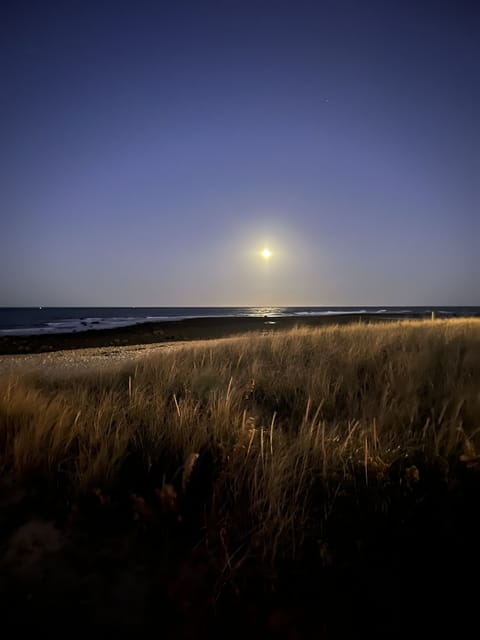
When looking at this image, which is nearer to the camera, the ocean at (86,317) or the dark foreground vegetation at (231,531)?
the dark foreground vegetation at (231,531)

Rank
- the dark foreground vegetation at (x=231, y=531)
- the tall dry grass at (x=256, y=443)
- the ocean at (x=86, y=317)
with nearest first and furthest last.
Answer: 1. the dark foreground vegetation at (x=231, y=531)
2. the tall dry grass at (x=256, y=443)
3. the ocean at (x=86, y=317)

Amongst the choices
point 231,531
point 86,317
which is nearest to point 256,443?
point 231,531

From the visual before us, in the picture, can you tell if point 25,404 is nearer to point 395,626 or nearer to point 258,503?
point 258,503

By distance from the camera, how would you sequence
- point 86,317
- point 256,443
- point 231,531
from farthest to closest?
point 86,317 → point 256,443 → point 231,531

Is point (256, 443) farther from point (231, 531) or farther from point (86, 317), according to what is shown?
point (86, 317)

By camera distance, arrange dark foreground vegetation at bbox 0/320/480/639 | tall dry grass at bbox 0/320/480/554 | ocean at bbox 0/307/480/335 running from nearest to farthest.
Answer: dark foreground vegetation at bbox 0/320/480/639 → tall dry grass at bbox 0/320/480/554 → ocean at bbox 0/307/480/335

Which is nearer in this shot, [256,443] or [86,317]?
[256,443]

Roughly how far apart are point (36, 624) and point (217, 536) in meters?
0.81

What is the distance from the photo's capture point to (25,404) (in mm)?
2904

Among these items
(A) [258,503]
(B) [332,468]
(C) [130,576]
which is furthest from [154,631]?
(B) [332,468]

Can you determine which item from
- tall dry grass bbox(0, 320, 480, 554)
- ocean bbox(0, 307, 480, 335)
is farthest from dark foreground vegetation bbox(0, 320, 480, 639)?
ocean bbox(0, 307, 480, 335)

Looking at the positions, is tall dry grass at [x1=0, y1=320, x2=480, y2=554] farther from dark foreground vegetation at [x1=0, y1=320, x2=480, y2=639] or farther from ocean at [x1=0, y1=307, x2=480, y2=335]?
ocean at [x1=0, y1=307, x2=480, y2=335]

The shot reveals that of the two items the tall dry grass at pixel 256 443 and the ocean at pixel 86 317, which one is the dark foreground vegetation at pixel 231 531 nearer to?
the tall dry grass at pixel 256 443

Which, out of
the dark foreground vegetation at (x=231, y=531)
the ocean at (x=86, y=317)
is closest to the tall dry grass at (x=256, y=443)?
the dark foreground vegetation at (x=231, y=531)
